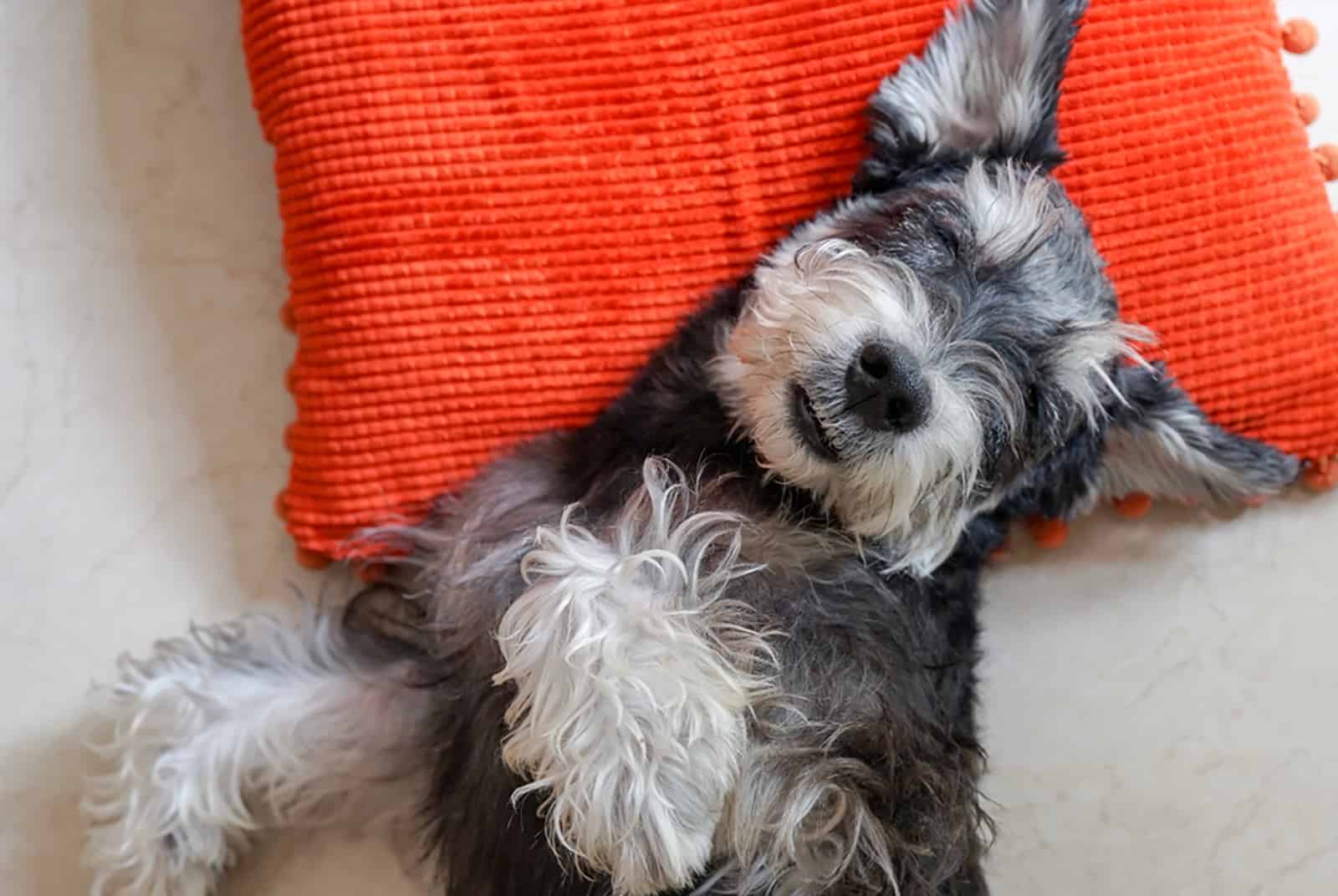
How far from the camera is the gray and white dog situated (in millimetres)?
1771

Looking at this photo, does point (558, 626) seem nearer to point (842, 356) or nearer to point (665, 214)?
point (842, 356)

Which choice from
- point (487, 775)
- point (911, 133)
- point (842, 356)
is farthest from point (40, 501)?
point (911, 133)

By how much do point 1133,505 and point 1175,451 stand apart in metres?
0.47

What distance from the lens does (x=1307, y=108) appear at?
104 inches

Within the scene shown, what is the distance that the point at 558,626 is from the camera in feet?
5.85

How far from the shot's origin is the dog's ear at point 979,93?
80.9 inches

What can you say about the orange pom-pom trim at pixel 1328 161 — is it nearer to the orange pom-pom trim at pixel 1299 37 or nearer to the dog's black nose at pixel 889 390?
the orange pom-pom trim at pixel 1299 37

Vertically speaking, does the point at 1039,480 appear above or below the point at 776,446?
below

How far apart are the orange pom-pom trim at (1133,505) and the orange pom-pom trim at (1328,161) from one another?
0.93 m

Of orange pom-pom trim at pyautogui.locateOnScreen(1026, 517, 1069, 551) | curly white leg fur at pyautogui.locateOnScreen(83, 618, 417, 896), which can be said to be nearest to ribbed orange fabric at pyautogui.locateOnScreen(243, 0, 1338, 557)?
curly white leg fur at pyautogui.locateOnScreen(83, 618, 417, 896)

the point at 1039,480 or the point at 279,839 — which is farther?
the point at 279,839

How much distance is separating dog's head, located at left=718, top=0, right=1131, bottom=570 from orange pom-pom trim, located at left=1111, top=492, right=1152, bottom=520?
656 mm

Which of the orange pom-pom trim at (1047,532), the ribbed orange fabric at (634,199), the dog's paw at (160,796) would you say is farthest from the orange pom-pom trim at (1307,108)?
the dog's paw at (160,796)

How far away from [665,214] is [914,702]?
4.08 ft
